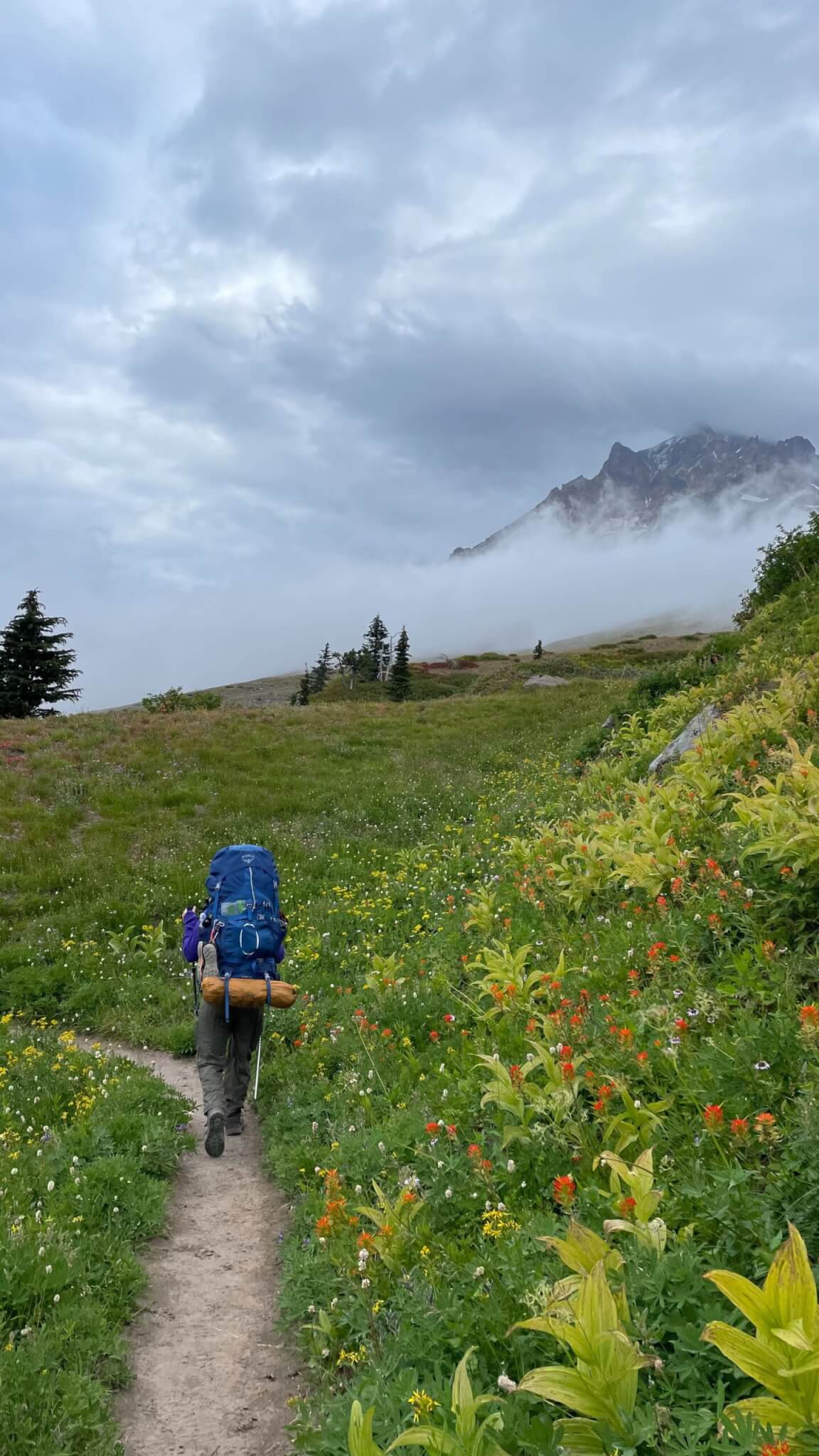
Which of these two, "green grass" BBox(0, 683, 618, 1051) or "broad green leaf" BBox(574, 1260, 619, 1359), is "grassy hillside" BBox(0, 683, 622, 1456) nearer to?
"green grass" BBox(0, 683, 618, 1051)

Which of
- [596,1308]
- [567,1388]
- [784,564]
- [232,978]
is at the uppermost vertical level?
[784,564]

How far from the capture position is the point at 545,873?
9219 mm

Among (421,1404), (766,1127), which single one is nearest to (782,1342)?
(766,1127)

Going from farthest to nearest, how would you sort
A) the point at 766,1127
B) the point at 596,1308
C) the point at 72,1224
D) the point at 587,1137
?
the point at 72,1224 → the point at 587,1137 → the point at 766,1127 → the point at 596,1308

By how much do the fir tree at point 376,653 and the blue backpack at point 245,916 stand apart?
12564 cm

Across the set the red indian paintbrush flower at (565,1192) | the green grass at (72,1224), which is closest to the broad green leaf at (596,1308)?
the red indian paintbrush flower at (565,1192)

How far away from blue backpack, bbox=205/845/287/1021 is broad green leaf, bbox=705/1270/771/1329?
227 inches

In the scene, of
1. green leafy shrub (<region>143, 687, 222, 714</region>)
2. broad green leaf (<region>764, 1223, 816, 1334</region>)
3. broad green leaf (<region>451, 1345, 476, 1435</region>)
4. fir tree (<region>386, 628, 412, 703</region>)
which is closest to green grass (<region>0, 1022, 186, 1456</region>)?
broad green leaf (<region>451, 1345, 476, 1435</region>)

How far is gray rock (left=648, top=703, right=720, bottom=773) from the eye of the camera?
39.6ft

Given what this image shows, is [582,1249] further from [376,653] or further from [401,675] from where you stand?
[376,653]

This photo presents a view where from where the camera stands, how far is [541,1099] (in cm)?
459

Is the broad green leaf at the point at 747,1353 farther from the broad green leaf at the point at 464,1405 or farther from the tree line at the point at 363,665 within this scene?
the tree line at the point at 363,665

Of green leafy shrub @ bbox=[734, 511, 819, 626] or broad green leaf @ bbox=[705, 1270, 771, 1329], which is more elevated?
green leafy shrub @ bbox=[734, 511, 819, 626]

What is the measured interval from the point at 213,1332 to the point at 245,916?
11.6 feet
